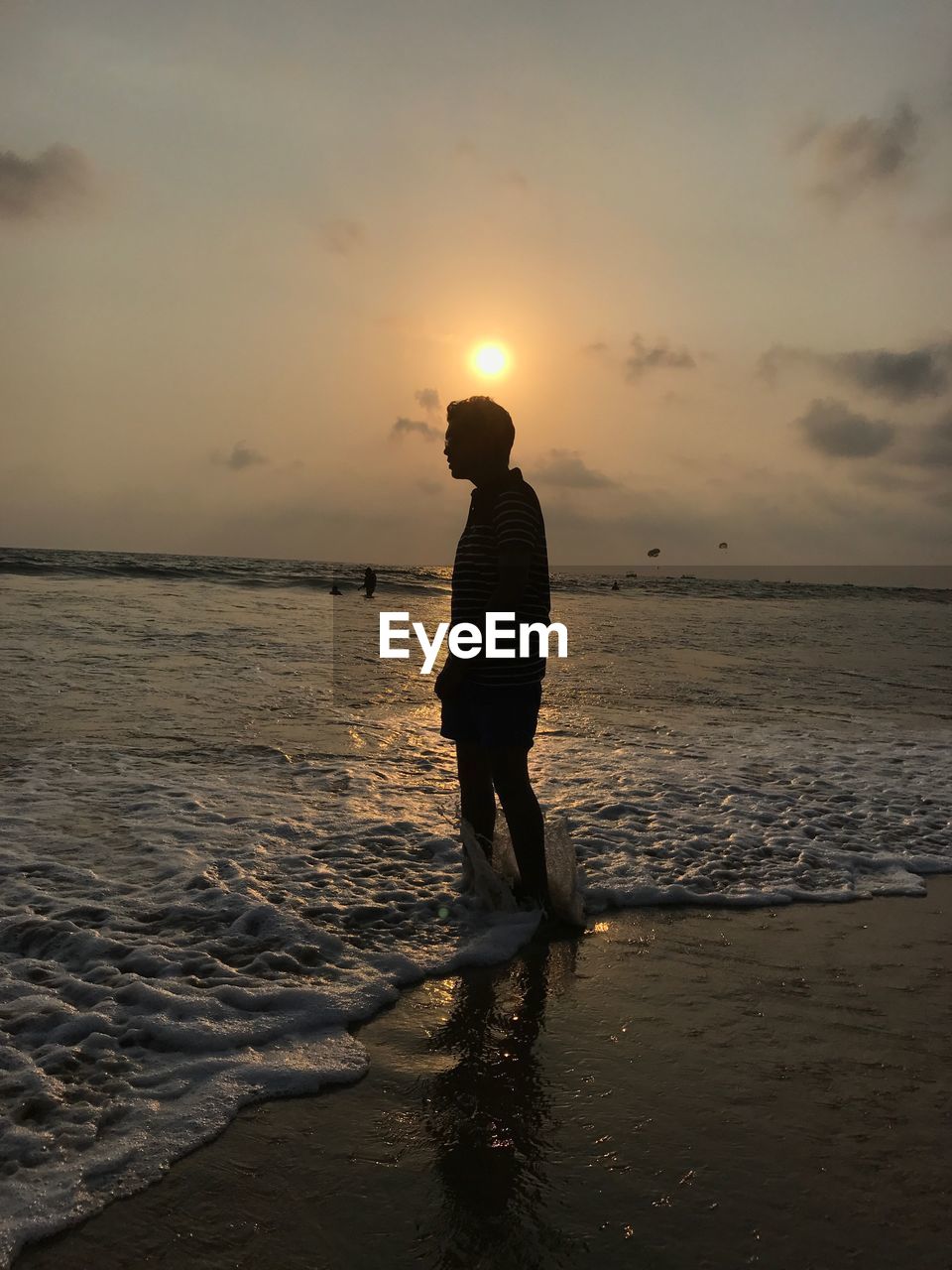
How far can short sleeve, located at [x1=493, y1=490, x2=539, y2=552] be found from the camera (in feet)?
12.9

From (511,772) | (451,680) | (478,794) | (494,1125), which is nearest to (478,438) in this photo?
(451,680)

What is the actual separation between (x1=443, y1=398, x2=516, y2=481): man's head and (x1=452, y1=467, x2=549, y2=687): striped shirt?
9cm

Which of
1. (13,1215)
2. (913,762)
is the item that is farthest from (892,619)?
(13,1215)

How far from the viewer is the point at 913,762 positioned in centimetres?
812

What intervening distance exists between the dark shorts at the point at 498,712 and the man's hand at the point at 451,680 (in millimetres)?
48

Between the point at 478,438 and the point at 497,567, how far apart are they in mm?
588

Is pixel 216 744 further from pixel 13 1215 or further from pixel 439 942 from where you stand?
pixel 13 1215

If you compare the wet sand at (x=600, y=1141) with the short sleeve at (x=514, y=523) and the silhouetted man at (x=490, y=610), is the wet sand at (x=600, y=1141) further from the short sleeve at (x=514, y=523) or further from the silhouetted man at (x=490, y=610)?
the short sleeve at (x=514, y=523)

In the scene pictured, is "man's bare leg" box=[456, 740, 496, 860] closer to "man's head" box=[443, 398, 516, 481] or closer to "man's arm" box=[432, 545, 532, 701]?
"man's arm" box=[432, 545, 532, 701]

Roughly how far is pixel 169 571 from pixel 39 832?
38.9 meters

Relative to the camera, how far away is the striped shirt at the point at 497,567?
399 cm

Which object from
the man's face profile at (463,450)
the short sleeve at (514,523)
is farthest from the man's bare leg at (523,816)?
the man's face profile at (463,450)

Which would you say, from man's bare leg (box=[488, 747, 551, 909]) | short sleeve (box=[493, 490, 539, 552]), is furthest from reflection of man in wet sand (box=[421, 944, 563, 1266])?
short sleeve (box=[493, 490, 539, 552])

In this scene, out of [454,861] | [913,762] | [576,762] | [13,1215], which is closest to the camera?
[13,1215]
